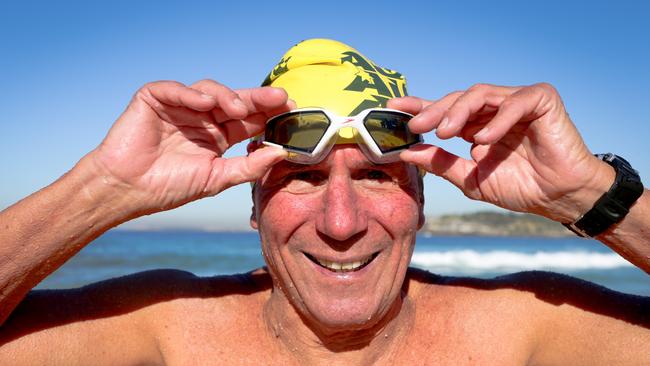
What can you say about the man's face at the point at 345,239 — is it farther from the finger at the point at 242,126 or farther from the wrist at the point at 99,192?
the wrist at the point at 99,192

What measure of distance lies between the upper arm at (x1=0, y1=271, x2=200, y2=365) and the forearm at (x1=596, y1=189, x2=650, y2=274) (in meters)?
2.30

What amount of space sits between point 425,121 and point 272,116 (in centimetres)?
84

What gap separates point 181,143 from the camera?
114 inches

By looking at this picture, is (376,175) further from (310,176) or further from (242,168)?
(242,168)

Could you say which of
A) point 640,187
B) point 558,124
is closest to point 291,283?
point 558,124

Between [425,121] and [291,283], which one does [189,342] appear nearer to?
[291,283]

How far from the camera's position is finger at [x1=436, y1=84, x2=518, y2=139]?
2420 millimetres

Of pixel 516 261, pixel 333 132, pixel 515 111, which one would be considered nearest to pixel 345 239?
pixel 333 132

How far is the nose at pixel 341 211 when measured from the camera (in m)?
2.93

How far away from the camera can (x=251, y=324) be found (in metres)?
3.52

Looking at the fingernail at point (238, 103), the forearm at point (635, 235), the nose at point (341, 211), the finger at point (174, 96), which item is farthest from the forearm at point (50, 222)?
the forearm at point (635, 235)

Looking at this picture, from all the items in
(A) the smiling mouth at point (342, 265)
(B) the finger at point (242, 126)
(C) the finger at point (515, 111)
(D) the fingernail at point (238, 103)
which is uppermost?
(D) the fingernail at point (238, 103)

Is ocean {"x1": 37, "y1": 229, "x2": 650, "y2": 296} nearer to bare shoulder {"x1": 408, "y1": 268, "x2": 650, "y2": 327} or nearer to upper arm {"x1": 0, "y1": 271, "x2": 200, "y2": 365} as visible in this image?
upper arm {"x1": 0, "y1": 271, "x2": 200, "y2": 365}

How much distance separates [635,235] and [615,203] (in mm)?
208
